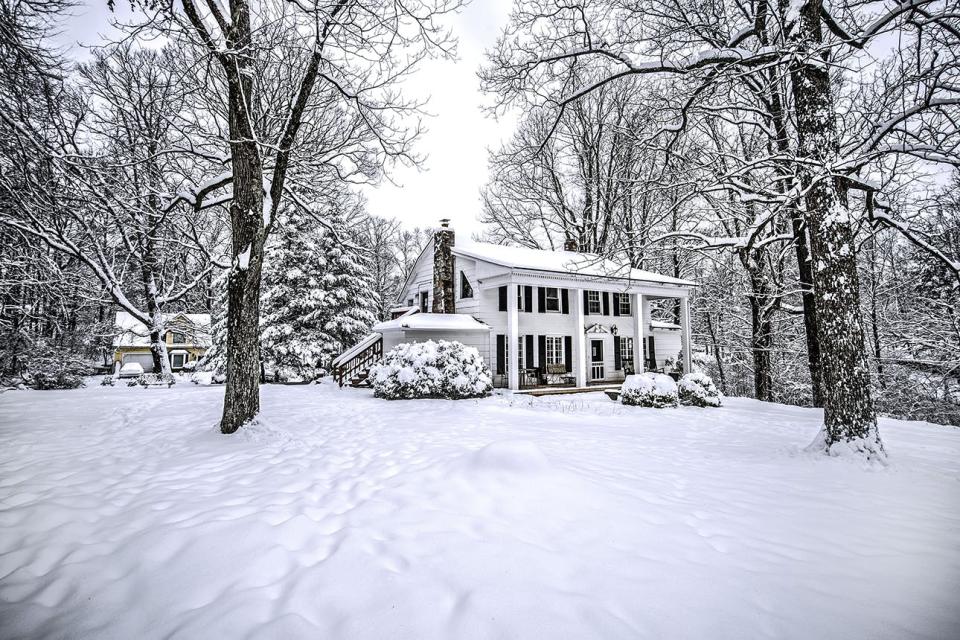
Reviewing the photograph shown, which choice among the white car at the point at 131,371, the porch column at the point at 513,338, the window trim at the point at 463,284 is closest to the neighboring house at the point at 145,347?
the white car at the point at 131,371

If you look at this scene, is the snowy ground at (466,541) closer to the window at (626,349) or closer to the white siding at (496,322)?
the white siding at (496,322)

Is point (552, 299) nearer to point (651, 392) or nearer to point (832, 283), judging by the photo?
point (651, 392)

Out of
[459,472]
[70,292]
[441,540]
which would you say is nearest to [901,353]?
[459,472]

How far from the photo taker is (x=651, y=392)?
441 inches

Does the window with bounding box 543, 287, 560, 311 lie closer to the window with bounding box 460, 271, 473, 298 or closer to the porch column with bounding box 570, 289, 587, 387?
the porch column with bounding box 570, 289, 587, 387

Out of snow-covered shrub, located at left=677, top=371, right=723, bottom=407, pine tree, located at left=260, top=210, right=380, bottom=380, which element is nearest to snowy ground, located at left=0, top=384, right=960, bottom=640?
snow-covered shrub, located at left=677, top=371, right=723, bottom=407

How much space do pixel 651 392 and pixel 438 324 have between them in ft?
24.6

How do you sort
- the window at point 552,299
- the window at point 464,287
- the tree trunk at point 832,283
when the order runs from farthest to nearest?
1. the window at point 552,299
2. the window at point 464,287
3. the tree trunk at point 832,283

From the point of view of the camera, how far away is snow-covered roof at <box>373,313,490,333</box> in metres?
14.7

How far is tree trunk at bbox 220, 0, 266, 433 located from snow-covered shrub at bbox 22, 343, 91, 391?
44.9 feet

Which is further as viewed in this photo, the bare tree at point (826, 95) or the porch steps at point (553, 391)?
the porch steps at point (553, 391)

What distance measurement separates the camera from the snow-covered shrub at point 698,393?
1148cm

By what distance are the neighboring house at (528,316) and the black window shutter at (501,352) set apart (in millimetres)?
40

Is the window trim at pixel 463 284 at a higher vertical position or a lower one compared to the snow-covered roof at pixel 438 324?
higher
